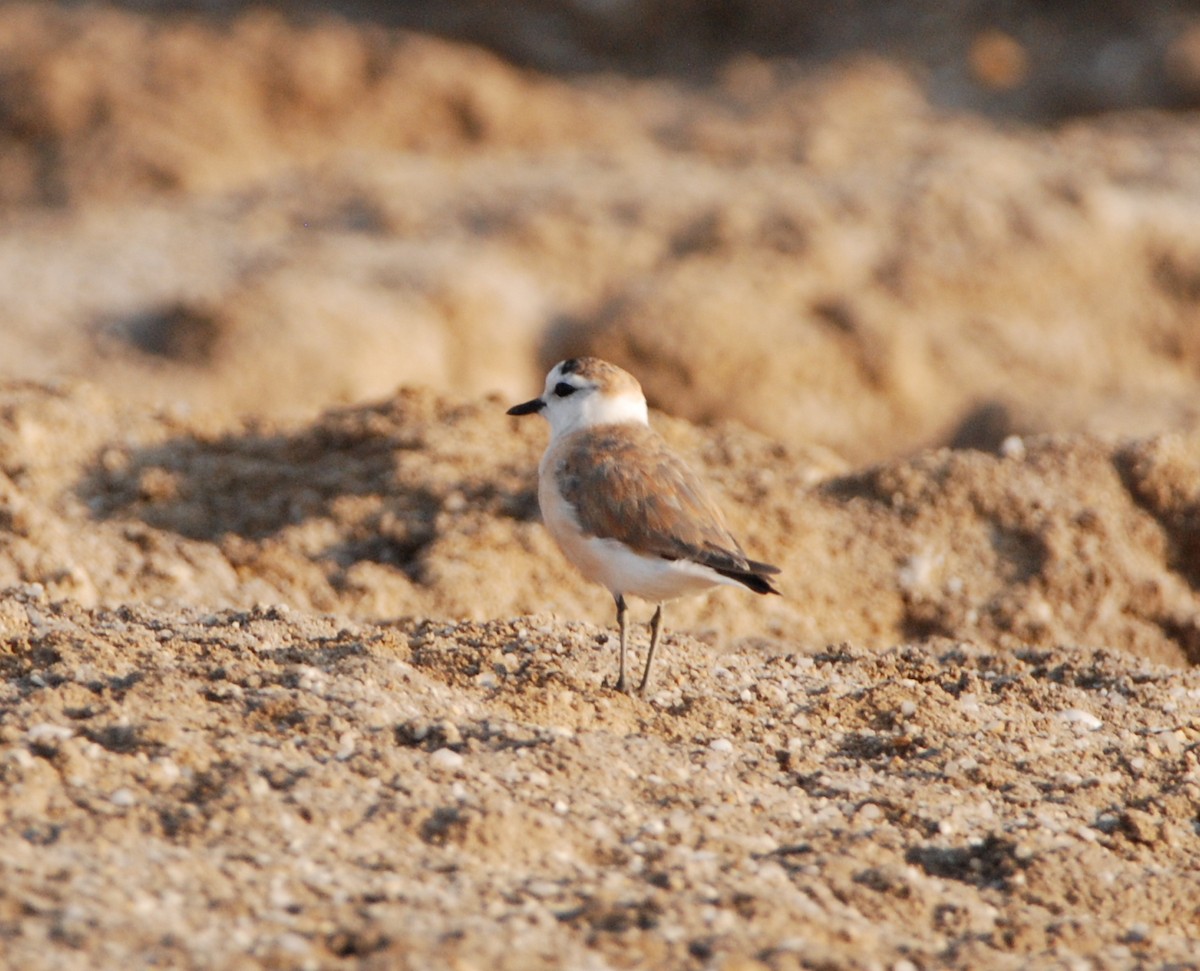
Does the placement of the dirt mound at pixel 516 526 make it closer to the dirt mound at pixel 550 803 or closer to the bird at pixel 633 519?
the dirt mound at pixel 550 803

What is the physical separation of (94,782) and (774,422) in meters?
7.04

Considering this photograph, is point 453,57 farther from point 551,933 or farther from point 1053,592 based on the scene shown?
point 551,933

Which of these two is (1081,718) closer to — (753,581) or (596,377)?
(753,581)

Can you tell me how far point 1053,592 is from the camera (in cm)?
677

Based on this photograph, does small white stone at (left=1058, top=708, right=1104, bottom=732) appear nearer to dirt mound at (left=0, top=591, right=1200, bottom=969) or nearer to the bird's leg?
dirt mound at (left=0, top=591, right=1200, bottom=969)

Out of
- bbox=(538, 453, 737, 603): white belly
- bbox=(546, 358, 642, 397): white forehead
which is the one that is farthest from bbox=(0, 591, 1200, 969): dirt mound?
bbox=(546, 358, 642, 397): white forehead

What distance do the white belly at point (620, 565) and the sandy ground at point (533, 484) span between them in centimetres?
30

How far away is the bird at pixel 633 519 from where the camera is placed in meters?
4.92

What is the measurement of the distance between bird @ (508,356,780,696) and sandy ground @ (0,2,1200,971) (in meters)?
0.33

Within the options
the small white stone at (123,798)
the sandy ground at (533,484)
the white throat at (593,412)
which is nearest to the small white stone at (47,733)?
the sandy ground at (533,484)

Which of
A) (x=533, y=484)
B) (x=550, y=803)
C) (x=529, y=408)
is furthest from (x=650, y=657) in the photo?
(x=533, y=484)

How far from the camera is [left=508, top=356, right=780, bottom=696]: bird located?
4918 millimetres

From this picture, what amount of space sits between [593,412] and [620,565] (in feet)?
2.82

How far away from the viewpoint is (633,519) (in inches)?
200
